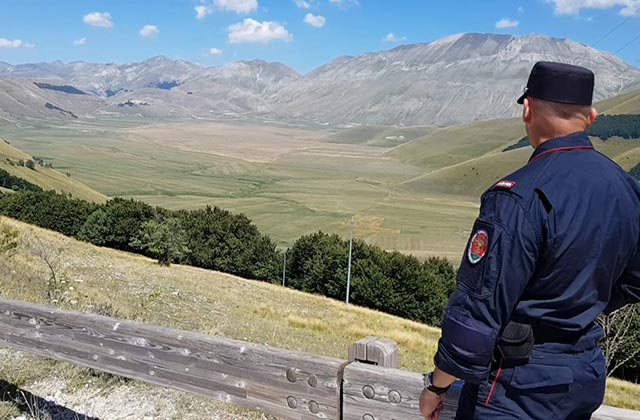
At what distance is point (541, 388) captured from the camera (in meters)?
2.27

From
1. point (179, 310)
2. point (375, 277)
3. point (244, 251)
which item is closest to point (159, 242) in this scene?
point (244, 251)

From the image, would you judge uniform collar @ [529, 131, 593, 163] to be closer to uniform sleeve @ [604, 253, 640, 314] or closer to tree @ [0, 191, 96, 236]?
uniform sleeve @ [604, 253, 640, 314]

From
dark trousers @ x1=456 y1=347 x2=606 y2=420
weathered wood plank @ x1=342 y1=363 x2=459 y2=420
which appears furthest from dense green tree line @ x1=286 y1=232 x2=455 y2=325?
dark trousers @ x1=456 y1=347 x2=606 y2=420

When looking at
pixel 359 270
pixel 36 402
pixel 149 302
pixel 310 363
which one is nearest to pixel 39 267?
pixel 149 302

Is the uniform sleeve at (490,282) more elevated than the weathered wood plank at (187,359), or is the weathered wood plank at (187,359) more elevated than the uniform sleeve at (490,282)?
the uniform sleeve at (490,282)

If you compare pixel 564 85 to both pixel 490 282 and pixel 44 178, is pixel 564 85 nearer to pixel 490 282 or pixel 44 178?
pixel 490 282

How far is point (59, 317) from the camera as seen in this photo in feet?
15.2

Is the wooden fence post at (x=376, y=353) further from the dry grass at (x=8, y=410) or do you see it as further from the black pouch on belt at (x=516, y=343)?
the dry grass at (x=8, y=410)

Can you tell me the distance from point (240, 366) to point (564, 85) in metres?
2.54

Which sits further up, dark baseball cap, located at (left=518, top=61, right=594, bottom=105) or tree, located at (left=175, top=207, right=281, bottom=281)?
dark baseball cap, located at (left=518, top=61, right=594, bottom=105)

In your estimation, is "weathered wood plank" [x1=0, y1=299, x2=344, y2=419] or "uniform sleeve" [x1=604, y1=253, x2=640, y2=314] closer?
"uniform sleeve" [x1=604, y1=253, x2=640, y2=314]

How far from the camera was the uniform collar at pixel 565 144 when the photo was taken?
236cm

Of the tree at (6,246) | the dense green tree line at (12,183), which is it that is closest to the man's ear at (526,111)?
the tree at (6,246)

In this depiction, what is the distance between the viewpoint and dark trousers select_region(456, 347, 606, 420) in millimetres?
2275
